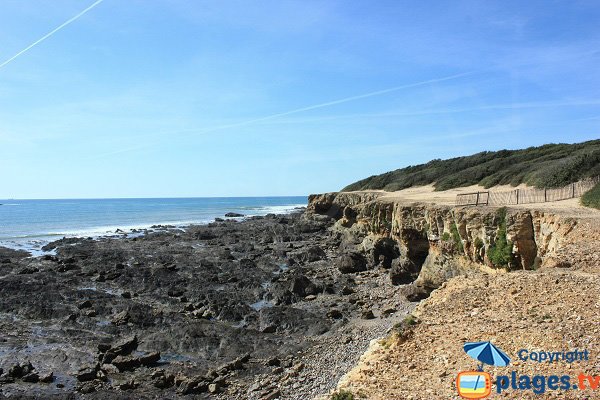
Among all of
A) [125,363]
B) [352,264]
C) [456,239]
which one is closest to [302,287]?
[352,264]

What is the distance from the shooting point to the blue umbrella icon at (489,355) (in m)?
8.16

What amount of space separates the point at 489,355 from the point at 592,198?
624 inches

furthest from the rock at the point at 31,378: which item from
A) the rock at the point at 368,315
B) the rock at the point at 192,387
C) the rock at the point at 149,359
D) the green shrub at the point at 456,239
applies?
the green shrub at the point at 456,239

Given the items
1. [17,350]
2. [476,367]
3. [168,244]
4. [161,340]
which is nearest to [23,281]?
[17,350]

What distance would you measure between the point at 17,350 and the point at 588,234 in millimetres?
21332

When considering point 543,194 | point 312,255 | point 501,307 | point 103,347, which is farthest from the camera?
point 312,255

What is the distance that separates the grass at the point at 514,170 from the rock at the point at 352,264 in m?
14.0

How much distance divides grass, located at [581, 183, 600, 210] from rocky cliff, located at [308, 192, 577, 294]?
373 centimetres

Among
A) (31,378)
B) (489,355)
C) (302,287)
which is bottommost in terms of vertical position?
(31,378)

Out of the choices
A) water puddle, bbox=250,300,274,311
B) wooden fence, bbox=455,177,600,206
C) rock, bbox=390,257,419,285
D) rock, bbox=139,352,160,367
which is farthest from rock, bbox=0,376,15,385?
wooden fence, bbox=455,177,600,206

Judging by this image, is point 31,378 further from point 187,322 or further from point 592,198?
point 592,198

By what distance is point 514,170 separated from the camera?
42.8 metres

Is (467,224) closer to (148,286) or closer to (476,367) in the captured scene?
(476,367)

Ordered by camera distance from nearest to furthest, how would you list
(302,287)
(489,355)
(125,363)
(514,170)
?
(489,355) → (125,363) → (302,287) → (514,170)
